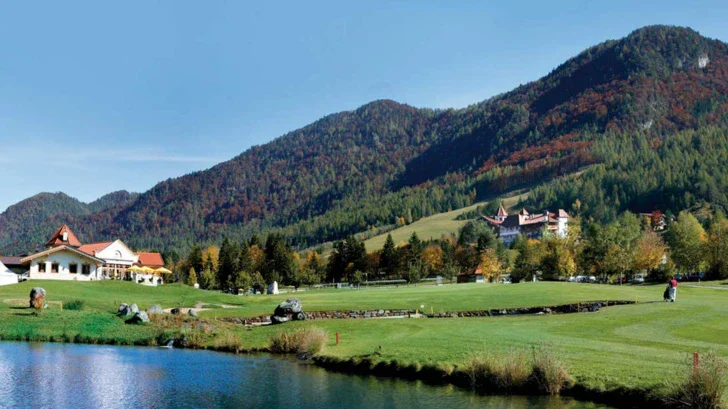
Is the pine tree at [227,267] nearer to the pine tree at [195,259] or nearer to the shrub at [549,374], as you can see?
the pine tree at [195,259]

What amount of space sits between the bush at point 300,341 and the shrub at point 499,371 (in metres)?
10.4

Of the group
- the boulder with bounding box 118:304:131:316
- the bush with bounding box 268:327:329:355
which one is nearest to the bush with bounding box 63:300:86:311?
the boulder with bounding box 118:304:131:316

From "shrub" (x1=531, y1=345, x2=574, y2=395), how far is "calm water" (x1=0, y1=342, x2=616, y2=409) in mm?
722

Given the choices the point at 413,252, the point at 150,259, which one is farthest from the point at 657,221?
the point at 150,259

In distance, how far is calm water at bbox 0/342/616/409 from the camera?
2403 cm

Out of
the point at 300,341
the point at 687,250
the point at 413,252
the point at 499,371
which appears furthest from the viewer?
the point at 413,252

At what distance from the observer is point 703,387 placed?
19.4 m

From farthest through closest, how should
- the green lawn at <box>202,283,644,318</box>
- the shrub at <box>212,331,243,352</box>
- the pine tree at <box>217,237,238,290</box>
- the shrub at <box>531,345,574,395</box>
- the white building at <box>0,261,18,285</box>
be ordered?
the pine tree at <box>217,237,238,290</box>, the white building at <box>0,261,18,285</box>, the green lawn at <box>202,283,644,318</box>, the shrub at <box>212,331,243,352</box>, the shrub at <box>531,345,574,395</box>

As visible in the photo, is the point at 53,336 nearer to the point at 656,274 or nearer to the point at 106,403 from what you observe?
the point at 106,403

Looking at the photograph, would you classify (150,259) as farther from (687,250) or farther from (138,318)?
(687,250)

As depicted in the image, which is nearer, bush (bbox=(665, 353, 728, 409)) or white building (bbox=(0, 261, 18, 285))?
bush (bbox=(665, 353, 728, 409))

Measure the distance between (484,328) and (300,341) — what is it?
10542 mm

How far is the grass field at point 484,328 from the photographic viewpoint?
87.3ft

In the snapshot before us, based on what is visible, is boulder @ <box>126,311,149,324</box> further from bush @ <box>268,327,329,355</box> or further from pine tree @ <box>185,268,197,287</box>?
pine tree @ <box>185,268,197,287</box>
